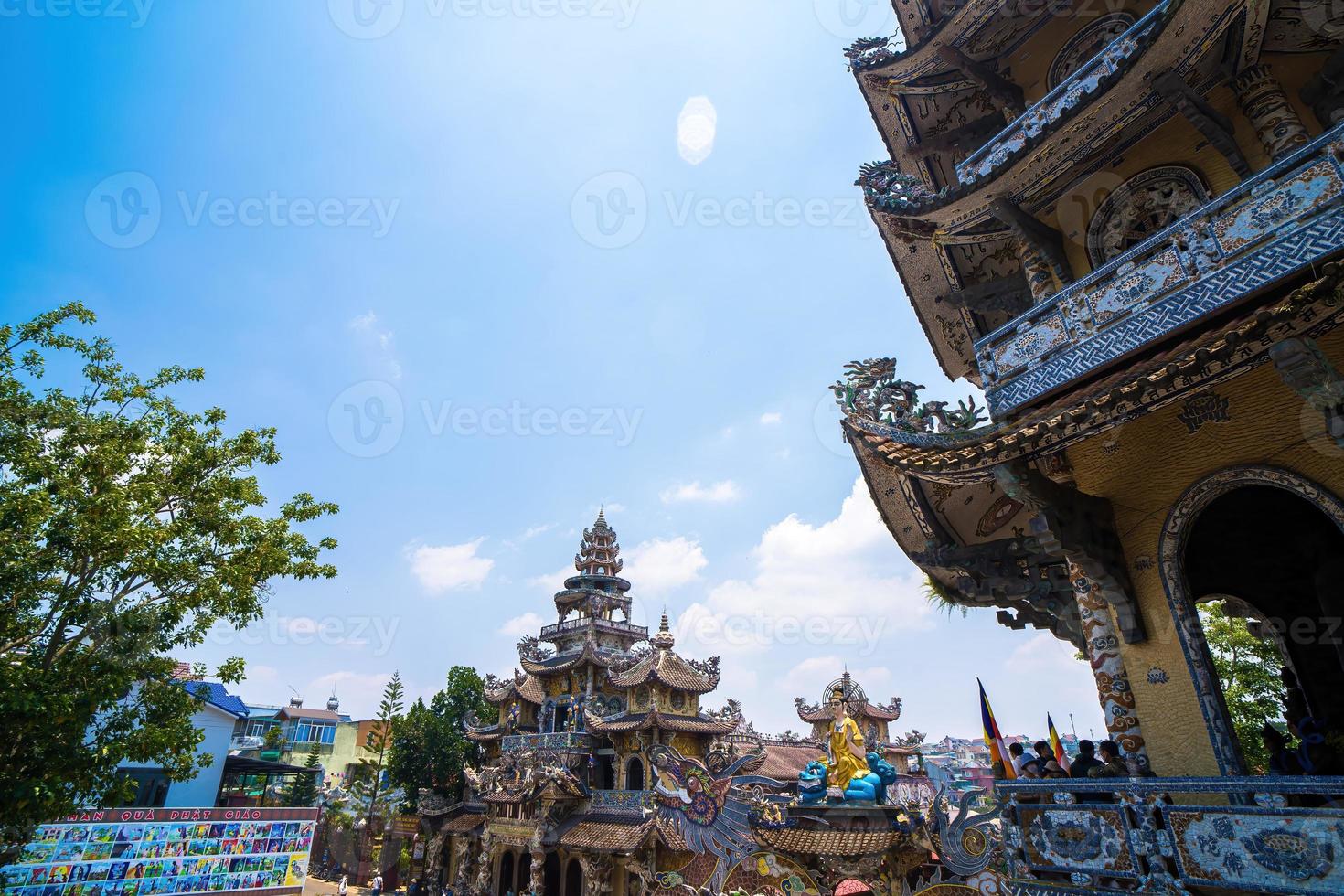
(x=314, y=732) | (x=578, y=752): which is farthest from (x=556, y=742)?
(x=314, y=732)

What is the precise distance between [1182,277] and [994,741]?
592 centimetres

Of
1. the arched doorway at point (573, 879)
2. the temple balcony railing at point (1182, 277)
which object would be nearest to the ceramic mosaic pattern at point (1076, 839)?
the temple balcony railing at point (1182, 277)

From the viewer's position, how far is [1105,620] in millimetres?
7398

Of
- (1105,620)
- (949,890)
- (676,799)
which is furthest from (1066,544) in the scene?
(676,799)

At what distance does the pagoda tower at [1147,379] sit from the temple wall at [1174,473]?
2cm

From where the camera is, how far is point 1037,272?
343 inches

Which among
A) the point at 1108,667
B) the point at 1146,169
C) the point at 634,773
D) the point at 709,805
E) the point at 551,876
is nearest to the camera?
the point at 1108,667

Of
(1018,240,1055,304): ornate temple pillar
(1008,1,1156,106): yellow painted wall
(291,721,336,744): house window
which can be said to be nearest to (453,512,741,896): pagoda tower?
(1018,240,1055,304): ornate temple pillar

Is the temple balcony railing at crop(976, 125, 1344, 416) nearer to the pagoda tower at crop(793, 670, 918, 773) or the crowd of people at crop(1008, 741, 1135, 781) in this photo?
the crowd of people at crop(1008, 741, 1135, 781)

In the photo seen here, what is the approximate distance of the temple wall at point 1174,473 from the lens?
613 centimetres

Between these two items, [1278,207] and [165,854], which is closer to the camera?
[1278,207]

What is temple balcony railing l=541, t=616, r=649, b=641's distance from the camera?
36537 millimetres

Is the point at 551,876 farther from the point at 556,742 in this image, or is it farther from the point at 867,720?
the point at 867,720

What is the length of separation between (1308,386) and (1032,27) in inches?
286
